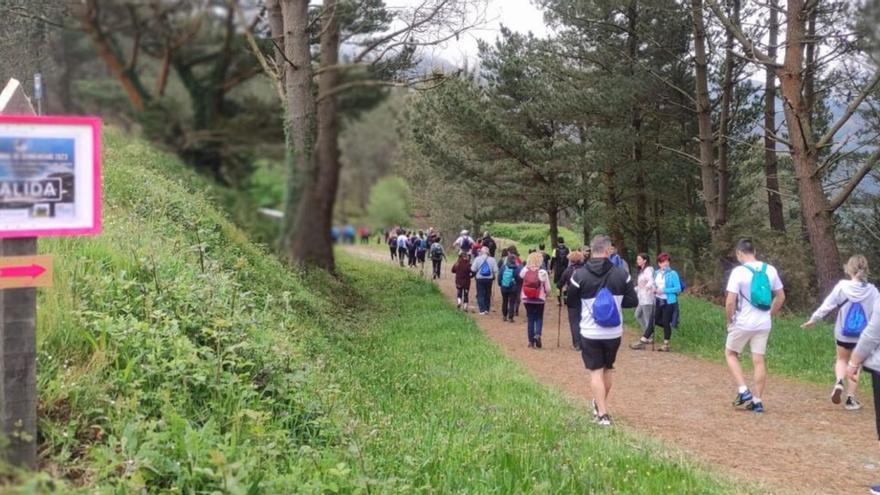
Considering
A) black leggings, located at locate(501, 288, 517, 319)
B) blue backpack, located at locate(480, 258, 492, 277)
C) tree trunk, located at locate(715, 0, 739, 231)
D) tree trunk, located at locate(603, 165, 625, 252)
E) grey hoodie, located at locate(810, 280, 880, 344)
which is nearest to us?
grey hoodie, located at locate(810, 280, 880, 344)

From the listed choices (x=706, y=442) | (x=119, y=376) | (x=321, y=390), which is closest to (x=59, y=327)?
(x=119, y=376)

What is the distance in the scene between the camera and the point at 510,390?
7.71 meters

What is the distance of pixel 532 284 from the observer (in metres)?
11.8

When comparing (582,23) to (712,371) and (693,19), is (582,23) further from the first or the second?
(712,371)

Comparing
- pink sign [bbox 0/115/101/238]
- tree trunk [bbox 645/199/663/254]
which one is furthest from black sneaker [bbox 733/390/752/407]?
tree trunk [bbox 645/199/663/254]

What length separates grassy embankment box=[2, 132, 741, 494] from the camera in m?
3.11

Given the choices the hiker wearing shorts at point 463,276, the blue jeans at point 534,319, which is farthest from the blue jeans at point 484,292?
the blue jeans at point 534,319

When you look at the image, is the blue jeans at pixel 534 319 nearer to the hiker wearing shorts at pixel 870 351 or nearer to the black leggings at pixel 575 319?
the black leggings at pixel 575 319

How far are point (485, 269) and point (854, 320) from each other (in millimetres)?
9464

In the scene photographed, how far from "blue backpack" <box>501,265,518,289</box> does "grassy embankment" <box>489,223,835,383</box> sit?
3.05 m

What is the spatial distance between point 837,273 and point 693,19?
8.24m

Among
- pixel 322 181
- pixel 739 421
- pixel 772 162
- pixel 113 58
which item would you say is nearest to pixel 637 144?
pixel 772 162

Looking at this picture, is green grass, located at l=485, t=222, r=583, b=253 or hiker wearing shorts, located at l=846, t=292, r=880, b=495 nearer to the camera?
hiker wearing shorts, located at l=846, t=292, r=880, b=495

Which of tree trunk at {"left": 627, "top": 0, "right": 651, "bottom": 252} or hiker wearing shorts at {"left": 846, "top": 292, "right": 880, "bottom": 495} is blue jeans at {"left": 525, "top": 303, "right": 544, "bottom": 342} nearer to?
hiker wearing shorts at {"left": 846, "top": 292, "right": 880, "bottom": 495}
